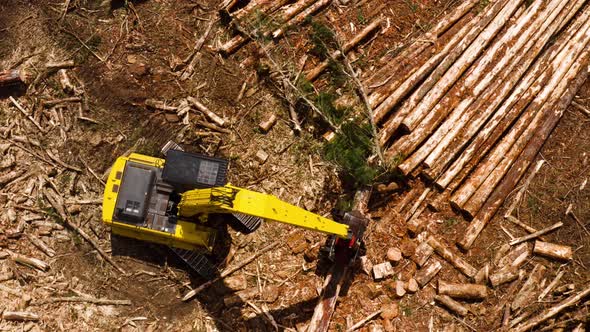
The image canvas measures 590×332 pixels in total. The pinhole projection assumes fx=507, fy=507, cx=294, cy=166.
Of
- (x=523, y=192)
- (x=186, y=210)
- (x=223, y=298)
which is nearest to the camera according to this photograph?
(x=186, y=210)

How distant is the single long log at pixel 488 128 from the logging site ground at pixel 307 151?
0.10 metres

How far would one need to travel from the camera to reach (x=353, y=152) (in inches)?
615

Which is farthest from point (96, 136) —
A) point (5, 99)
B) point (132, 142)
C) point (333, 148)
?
point (333, 148)

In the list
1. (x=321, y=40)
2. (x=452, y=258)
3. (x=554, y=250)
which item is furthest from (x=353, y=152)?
(x=554, y=250)

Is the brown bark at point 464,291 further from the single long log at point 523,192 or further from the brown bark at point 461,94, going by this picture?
the brown bark at point 461,94

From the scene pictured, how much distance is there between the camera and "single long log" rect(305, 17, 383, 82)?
702 inches

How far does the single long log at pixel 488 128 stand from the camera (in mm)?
16125

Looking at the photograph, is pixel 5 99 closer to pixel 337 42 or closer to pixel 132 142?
pixel 132 142

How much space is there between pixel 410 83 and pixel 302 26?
4497mm

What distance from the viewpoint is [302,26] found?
60.6ft

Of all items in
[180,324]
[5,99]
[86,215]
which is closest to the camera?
[180,324]

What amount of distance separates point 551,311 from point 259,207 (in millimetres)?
9074

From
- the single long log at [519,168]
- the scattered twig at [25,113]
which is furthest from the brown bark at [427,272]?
the scattered twig at [25,113]

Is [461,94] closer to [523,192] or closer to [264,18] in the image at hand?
[523,192]
